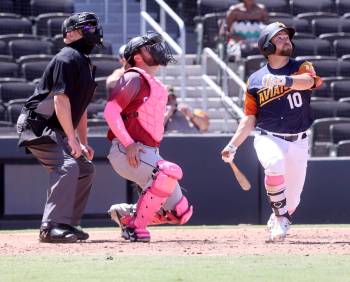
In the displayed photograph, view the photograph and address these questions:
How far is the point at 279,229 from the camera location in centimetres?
834

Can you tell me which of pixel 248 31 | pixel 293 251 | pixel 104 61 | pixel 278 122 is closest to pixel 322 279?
pixel 293 251

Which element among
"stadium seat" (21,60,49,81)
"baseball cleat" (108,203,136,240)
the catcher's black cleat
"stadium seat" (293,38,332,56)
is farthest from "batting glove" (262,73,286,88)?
"stadium seat" (293,38,332,56)

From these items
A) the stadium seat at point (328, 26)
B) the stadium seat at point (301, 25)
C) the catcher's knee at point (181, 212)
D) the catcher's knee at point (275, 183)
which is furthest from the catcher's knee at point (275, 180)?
the stadium seat at point (328, 26)

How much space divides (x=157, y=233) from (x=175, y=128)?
3254mm

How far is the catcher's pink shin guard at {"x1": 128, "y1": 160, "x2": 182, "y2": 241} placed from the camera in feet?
26.6

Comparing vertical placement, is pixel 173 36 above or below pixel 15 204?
above

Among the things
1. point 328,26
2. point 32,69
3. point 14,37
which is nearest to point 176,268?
point 32,69

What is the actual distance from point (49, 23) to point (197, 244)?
7.71m

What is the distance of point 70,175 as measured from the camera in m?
8.16

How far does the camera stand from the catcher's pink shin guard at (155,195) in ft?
26.6

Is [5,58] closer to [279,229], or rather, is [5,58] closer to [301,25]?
[301,25]

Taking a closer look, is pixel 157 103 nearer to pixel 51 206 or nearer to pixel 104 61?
pixel 51 206

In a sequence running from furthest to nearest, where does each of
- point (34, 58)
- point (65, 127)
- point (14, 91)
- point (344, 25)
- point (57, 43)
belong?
1. point (344, 25)
2. point (57, 43)
3. point (34, 58)
4. point (14, 91)
5. point (65, 127)

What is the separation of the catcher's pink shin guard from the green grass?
3.48 ft
